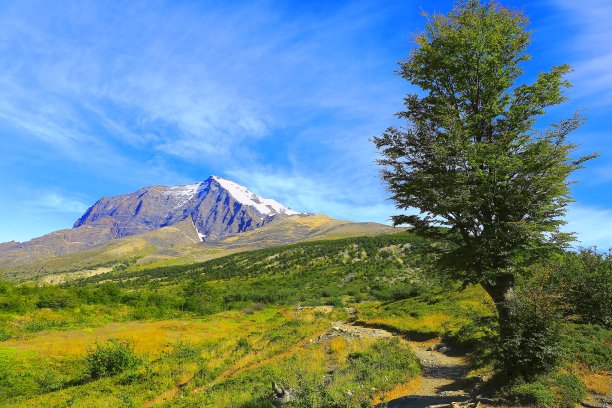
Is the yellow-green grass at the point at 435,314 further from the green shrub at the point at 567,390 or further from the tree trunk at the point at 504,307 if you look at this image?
the green shrub at the point at 567,390

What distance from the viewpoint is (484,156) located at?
11.3 meters

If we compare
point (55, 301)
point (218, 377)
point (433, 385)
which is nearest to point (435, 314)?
point (433, 385)

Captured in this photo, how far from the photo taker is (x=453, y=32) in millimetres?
12203

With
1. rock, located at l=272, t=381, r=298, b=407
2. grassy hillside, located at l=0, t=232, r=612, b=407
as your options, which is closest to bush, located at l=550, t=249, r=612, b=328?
grassy hillside, located at l=0, t=232, r=612, b=407

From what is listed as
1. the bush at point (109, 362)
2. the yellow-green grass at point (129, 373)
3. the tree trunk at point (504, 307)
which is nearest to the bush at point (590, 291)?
the tree trunk at point (504, 307)

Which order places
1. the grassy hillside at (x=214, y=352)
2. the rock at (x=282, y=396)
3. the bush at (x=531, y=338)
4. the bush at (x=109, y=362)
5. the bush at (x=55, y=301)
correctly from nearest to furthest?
1. the bush at (x=531, y=338)
2. the rock at (x=282, y=396)
3. the grassy hillside at (x=214, y=352)
4. the bush at (x=109, y=362)
5. the bush at (x=55, y=301)

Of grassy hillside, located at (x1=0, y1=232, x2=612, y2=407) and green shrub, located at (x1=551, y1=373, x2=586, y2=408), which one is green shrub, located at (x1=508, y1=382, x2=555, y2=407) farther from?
green shrub, located at (x1=551, y1=373, x2=586, y2=408)

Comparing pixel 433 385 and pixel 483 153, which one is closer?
pixel 483 153

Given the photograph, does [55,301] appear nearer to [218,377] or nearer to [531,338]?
[218,377]

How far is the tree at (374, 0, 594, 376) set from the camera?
1115 cm

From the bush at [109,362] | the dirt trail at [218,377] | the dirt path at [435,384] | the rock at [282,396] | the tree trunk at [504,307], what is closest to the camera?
the tree trunk at [504,307]

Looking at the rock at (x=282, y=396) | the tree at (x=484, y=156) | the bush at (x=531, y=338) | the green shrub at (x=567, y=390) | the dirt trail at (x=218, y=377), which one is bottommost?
the dirt trail at (x=218, y=377)

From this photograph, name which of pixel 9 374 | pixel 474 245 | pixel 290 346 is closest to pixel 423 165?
pixel 474 245

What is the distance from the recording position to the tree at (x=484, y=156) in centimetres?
1115
